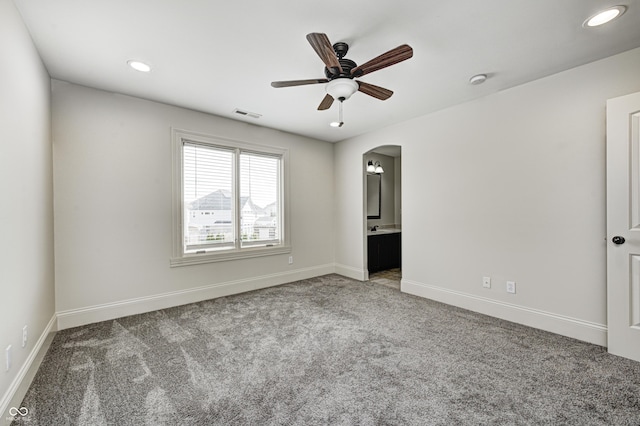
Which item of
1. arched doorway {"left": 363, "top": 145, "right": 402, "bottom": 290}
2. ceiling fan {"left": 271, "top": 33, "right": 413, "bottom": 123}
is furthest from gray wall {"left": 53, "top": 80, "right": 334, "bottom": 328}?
arched doorway {"left": 363, "top": 145, "right": 402, "bottom": 290}

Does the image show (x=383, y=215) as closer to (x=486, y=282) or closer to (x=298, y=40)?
(x=486, y=282)

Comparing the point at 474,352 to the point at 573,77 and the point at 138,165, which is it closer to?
the point at 573,77

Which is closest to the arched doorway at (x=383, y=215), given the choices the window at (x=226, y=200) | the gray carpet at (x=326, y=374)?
the window at (x=226, y=200)

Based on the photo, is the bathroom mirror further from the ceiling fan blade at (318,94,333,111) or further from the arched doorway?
the ceiling fan blade at (318,94,333,111)

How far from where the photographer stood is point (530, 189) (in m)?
2.91

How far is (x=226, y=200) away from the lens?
4102mm

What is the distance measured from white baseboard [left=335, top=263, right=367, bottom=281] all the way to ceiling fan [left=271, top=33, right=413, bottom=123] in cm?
316

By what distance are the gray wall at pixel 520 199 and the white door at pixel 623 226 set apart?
0.54 feet

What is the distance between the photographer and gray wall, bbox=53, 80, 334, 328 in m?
2.92

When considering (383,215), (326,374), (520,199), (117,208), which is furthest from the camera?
(383,215)

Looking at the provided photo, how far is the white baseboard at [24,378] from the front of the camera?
164 cm

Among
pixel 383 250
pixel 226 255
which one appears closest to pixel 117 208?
pixel 226 255

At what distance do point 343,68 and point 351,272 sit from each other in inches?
142

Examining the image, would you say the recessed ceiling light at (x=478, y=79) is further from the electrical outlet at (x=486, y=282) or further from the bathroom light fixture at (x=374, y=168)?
the bathroom light fixture at (x=374, y=168)
